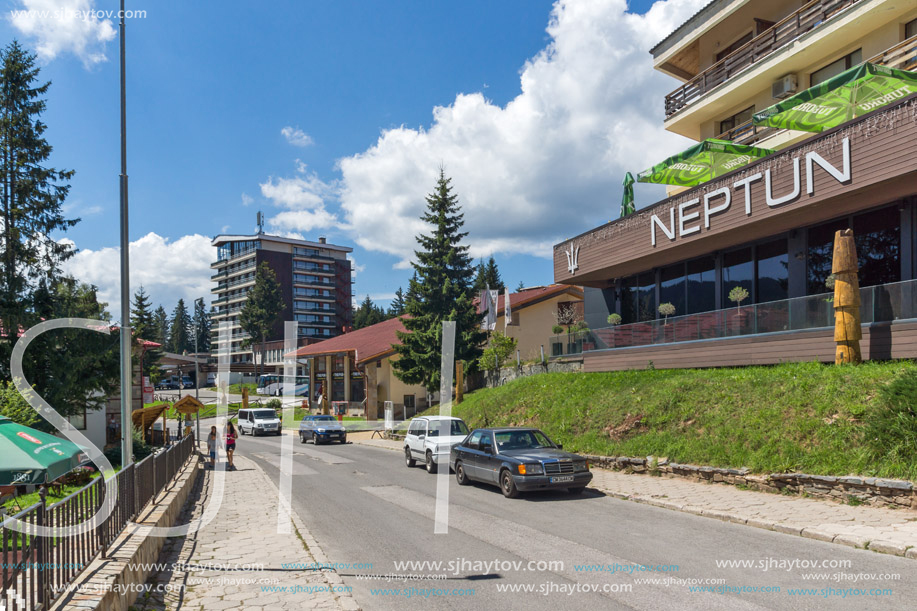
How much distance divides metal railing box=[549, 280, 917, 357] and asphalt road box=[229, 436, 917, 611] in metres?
7.95

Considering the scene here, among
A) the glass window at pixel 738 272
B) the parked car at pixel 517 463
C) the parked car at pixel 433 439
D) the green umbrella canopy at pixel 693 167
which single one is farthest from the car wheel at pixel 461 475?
the green umbrella canopy at pixel 693 167

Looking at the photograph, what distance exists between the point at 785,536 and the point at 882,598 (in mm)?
2833

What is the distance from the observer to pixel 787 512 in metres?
10.1

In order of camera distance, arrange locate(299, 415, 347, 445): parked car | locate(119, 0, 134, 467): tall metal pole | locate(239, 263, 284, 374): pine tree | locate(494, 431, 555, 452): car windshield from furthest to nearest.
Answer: locate(239, 263, 284, 374): pine tree → locate(299, 415, 347, 445): parked car → locate(494, 431, 555, 452): car windshield → locate(119, 0, 134, 467): tall metal pole

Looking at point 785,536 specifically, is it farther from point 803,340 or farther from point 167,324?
point 167,324

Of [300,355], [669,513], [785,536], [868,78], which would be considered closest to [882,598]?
[785,536]

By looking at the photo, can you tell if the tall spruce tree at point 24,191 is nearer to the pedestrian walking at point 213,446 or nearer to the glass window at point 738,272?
the pedestrian walking at point 213,446

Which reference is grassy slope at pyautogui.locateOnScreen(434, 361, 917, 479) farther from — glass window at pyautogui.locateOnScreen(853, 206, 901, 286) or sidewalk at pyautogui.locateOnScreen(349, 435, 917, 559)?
glass window at pyautogui.locateOnScreen(853, 206, 901, 286)

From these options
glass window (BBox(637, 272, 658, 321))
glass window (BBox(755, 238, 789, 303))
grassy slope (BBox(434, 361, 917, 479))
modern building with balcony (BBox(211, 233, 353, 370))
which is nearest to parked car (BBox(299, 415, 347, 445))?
grassy slope (BBox(434, 361, 917, 479))

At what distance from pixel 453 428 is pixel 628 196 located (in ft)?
39.7

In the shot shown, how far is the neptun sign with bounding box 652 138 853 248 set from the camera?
15.9 metres

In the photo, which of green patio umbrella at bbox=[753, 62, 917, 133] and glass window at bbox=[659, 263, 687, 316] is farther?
glass window at bbox=[659, 263, 687, 316]

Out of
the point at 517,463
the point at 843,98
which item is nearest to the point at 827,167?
the point at 843,98

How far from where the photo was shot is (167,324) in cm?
17338
